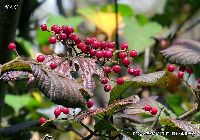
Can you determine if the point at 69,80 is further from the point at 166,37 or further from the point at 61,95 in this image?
the point at 166,37

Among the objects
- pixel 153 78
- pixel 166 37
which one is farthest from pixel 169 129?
pixel 166 37

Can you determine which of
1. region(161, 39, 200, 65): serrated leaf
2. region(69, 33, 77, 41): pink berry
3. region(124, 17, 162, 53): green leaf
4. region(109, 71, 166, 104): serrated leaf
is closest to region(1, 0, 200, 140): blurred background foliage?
region(124, 17, 162, 53): green leaf

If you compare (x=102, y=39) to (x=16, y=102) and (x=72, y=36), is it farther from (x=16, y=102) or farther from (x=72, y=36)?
(x=72, y=36)

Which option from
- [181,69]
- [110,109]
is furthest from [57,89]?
[181,69]

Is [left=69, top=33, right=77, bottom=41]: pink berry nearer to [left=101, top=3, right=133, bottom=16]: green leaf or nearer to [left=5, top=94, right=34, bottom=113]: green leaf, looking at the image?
[left=5, top=94, right=34, bottom=113]: green leaf

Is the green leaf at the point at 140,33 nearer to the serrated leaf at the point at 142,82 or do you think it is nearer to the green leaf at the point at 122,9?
the green leaf at the point at 122,9

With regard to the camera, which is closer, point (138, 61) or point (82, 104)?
point (82, 104)
